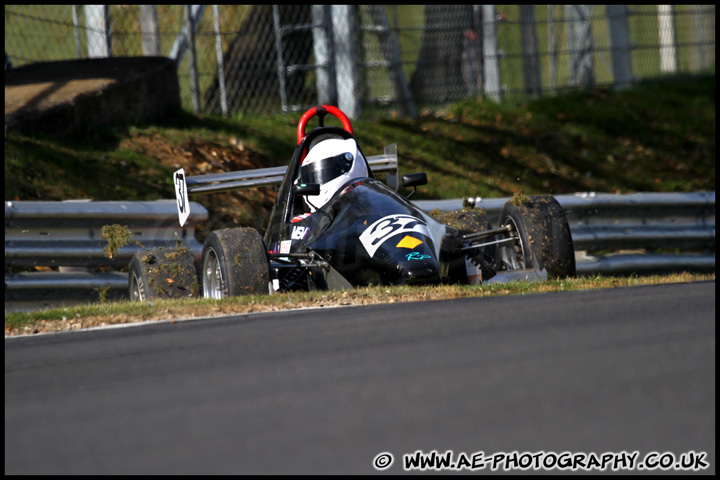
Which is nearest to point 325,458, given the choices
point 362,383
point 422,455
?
point 422,455

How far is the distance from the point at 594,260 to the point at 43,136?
20.6 feet

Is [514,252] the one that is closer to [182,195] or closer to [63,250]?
[182,195]

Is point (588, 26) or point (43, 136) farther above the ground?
point (588, 26)

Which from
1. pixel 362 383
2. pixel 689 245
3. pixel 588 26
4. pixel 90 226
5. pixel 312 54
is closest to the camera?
pixel 362 383

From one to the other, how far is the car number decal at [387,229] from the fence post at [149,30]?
7875 millimetres

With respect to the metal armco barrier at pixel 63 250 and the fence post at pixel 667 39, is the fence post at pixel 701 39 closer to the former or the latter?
the fence post at pixel 667 39

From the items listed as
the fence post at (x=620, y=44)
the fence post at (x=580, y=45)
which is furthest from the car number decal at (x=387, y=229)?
the fence post at (x=620, y=44)

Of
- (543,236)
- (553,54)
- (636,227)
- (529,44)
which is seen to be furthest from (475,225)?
(529,44)

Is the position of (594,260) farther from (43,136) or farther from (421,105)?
(421,105)

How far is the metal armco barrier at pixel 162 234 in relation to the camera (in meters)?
8.41

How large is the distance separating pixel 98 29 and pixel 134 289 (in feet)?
22.2

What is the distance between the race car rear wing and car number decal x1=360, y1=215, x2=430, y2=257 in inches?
73.6

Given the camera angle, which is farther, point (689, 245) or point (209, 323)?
point (689, 245)

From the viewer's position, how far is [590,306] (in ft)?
16.1
